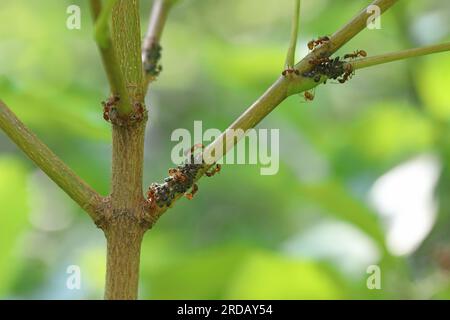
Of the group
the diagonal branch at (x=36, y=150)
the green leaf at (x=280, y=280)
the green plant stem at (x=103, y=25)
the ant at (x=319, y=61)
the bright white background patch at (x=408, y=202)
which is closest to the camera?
the green plant stem at (x=103, y=25)

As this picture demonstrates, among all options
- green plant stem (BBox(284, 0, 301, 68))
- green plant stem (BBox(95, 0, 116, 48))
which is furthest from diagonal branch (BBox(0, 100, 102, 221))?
green plant stem (BBox(284, 0, 301, 68))

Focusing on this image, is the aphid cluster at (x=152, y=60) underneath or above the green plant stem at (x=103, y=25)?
above

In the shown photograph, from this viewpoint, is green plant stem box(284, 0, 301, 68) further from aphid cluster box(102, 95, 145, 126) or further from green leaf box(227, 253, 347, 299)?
green leaf box(227, 253, 347, 299)

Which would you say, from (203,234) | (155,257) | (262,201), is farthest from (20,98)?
(262,201)
